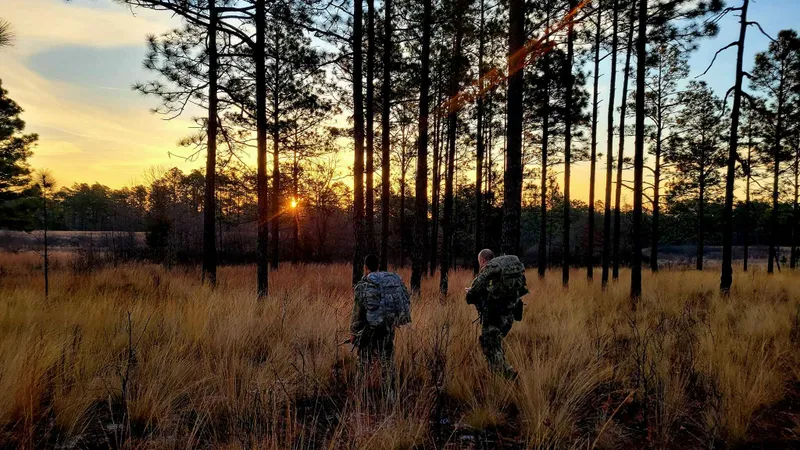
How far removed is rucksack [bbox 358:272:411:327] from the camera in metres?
4.00

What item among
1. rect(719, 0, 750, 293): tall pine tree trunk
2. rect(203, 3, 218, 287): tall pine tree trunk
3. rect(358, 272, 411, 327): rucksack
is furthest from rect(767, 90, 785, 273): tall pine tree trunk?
rect(203, 3, 218, 287): tall pine tree trunk

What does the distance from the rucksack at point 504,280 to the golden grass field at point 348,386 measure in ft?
2.57

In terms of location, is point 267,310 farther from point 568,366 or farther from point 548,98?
point 548,98

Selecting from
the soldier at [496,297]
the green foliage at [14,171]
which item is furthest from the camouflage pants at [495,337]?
the green foliage at [14,171]

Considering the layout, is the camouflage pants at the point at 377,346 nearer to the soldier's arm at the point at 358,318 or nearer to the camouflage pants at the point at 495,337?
the soldier's arm at the point at 358,318

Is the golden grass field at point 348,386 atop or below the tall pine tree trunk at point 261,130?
below

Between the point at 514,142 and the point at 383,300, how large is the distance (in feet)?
13.4

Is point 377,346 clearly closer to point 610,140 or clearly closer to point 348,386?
point 348,386

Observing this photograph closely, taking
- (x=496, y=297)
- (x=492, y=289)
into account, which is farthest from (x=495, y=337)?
(x=492, y=289)

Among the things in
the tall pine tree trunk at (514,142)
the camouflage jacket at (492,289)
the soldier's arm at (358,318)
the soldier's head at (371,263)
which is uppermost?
the tall pine tree trunk at (514,142)

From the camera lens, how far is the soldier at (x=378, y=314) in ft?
13.2

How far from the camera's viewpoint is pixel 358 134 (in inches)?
366

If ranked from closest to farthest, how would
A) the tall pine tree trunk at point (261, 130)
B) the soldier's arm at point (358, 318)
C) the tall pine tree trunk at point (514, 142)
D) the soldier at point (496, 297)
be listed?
the soldier's arm at point (358, 318) → the soldier at point (496, 297) → the tall pine tree trunk at point (514, 142) → the tall pine tree trunk at point (261, 130)

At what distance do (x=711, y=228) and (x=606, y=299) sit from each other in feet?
164
